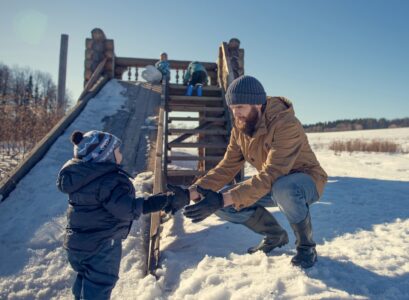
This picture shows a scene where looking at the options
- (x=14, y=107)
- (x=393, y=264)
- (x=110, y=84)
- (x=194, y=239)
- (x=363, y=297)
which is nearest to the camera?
(x=363, y=297)

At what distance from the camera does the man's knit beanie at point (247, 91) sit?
2.43m

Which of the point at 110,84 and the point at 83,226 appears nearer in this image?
the point at 83,226

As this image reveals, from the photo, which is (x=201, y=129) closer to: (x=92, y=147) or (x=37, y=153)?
(x=37, y=153)

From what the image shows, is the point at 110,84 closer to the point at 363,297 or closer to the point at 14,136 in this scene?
the point at 14,136

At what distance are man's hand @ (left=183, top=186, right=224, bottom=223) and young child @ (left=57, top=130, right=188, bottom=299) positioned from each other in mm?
115

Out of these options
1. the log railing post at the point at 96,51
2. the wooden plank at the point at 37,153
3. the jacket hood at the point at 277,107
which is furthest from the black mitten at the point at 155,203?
the log railing post at the point at 96,51

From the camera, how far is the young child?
6.90 feet

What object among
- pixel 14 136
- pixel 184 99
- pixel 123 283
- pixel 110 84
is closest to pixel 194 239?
pixel 123 283

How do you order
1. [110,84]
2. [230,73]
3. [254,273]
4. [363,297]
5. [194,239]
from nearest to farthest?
[363,297] < [254,273] < [194,239] < [230,73] < [110,84]

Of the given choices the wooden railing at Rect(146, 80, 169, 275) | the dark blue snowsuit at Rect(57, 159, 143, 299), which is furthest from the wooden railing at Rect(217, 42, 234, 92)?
the dark blue snowsuit at Rect(57, 159, 143, 299)

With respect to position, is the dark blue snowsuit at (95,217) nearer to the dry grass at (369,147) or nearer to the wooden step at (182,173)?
the wooden step at (182,173)

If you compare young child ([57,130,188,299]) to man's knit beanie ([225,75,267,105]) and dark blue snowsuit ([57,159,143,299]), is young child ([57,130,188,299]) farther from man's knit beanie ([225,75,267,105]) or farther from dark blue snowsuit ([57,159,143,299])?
man's knit beanie ([225,75,267,105])

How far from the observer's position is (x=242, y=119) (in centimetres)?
257

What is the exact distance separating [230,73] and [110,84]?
3.42m
